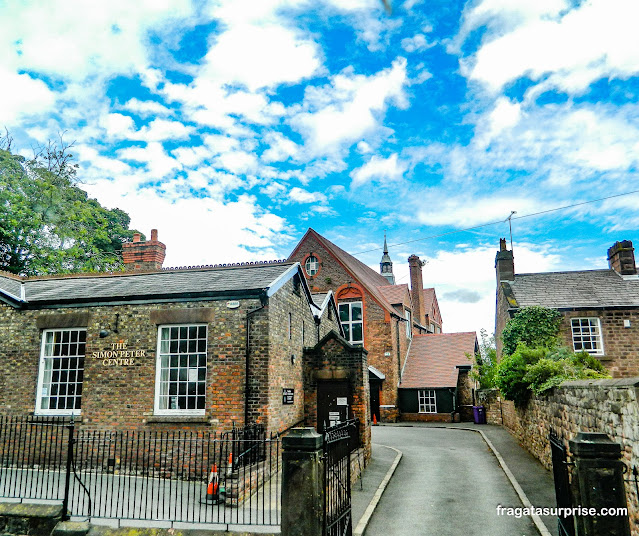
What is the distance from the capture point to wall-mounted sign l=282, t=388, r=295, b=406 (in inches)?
508

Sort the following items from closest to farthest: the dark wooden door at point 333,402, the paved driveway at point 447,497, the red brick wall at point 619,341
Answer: the paved driveway at point 447,497
the dark wooden door at point 333,402
the red brick wall at point 619,341

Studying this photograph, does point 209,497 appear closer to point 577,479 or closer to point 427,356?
point 577,479

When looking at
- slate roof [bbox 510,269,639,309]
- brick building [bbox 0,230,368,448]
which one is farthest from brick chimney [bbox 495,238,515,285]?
brick building [bbox 0,230,368,448]

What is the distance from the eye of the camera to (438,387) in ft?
90.8

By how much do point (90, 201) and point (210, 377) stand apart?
97.5 feet

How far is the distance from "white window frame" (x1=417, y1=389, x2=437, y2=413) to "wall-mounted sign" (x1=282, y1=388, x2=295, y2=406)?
1645 cm

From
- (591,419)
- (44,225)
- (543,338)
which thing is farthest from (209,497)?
(44,225)

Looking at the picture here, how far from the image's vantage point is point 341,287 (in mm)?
31141

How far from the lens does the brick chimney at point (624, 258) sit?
24.1 metres

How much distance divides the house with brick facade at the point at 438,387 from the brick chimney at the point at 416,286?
24.5ft

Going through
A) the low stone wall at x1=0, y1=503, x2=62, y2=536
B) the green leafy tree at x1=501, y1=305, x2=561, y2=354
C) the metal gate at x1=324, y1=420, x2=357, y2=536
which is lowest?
the low stone wall at x1=0, y1=503, x2=62, y2=536

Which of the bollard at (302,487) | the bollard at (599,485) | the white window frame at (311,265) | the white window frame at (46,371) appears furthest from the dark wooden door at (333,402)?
the white window frame at (311,265)

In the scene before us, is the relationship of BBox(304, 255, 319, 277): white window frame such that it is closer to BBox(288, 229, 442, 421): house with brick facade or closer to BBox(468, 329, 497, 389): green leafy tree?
BBox(288, 229, 442, 421): house with brick facade

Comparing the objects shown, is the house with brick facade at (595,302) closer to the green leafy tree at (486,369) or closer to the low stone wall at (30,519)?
the green leafy tree at (486,369)
